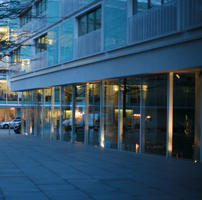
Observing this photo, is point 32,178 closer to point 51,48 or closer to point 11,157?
point 11,157

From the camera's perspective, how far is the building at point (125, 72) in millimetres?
14203

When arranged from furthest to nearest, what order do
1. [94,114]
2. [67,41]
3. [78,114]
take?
[67,41], [78,114], [94,114]

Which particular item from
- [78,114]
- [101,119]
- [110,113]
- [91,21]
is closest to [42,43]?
[78,114]

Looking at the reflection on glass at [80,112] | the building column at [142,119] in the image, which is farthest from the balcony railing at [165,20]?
the reflection on glass at [80,112]

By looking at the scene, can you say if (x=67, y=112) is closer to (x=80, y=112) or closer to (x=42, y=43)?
(x=80, y=112)

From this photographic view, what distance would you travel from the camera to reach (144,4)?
637 inches

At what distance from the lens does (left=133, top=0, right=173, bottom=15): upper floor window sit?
15176 millimetres

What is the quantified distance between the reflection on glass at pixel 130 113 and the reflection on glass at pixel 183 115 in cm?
251

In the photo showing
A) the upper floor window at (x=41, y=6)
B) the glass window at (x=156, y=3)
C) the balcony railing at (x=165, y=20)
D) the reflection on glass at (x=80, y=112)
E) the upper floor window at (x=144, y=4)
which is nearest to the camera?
the balcony railing at (x=165, y=20)

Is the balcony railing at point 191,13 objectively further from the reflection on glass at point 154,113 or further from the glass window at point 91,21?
the glass window at point 91,21

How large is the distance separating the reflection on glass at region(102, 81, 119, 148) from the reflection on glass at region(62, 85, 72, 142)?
15.5ft

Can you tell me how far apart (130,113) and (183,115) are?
3.51m

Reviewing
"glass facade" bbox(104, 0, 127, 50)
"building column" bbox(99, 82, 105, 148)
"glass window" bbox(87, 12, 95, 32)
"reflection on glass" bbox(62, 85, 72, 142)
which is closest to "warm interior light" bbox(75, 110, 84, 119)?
"reflection on glass" bbox(62, 85, 72, 142)

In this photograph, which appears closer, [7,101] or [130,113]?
[130,113]
